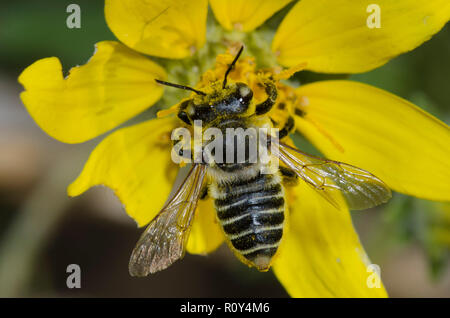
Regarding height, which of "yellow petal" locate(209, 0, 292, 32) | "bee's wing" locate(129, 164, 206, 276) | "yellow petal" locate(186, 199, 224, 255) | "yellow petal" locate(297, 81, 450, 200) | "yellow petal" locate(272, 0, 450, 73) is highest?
"yellow petal" locate(209, 0, 292, 32)

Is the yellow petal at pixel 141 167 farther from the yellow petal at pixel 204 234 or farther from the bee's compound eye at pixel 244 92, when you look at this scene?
the bee's compound eye at pixel 244 92

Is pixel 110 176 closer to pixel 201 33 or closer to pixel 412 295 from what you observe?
pixel 201 33

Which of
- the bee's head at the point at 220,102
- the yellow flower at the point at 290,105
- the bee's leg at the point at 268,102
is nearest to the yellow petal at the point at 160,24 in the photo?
the yellow flower at the point at 290,105

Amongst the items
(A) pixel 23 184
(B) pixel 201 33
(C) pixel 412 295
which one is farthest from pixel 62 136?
(C) pixel 412 295

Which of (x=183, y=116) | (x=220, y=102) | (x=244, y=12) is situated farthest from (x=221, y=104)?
(x=244, y=12)

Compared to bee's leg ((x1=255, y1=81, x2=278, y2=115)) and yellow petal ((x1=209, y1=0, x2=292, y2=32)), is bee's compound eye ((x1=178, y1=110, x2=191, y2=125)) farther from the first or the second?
yellow petal ((x1=209, y1=0, x2=292, y2=32))

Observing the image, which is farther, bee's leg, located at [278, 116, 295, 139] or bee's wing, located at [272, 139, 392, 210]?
bee's leg, located at [278, 116, 295, 139]

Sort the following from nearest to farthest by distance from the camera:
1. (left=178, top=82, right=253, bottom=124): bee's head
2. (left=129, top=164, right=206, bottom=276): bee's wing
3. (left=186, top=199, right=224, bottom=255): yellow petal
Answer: (left=129, top=164, right=206, bottom=276): bee's wing < (left=178, top=82, right=253, bottom=124): bee's head < (left=186, top=199, right=224, bottom=255): yellow petal

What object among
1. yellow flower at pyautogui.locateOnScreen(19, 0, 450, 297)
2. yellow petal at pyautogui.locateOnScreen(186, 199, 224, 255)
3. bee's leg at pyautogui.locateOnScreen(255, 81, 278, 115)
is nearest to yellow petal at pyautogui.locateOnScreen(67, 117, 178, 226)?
yellow flower at pyautogui.locateOnScreen(19, 0, 450, 297)
